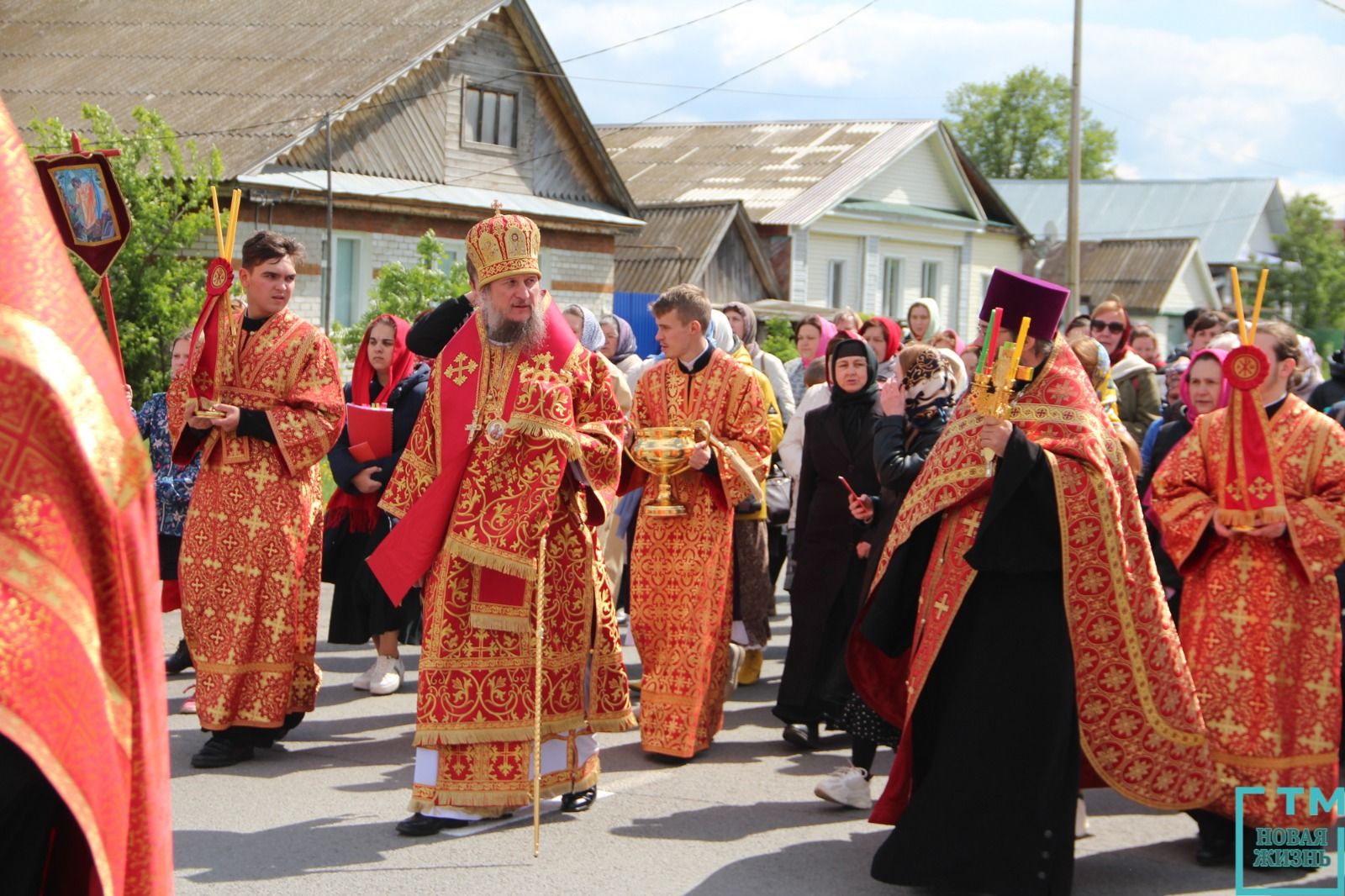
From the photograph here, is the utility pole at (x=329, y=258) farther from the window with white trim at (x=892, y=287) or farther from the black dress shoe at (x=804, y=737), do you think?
the window with white trim at (x=892, y=287)

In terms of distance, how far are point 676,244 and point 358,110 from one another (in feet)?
34.0

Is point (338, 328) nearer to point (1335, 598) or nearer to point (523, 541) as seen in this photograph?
point (523, 541)

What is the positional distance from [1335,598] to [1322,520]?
351 millimetres

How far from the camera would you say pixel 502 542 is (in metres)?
5.79

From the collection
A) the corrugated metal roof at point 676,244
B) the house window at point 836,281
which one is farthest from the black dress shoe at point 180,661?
the house window at point 836,281

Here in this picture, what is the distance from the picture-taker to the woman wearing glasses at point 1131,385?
10180mm

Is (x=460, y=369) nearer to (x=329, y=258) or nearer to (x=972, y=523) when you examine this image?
(x=972, y=523)

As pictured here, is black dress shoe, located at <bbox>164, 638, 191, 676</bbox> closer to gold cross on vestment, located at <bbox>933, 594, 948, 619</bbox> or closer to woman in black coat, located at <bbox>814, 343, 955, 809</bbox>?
woman in black coat, located at <bbox>814, 343, 955, 809</bbox>

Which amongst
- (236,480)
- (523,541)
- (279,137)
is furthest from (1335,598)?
(279,137)

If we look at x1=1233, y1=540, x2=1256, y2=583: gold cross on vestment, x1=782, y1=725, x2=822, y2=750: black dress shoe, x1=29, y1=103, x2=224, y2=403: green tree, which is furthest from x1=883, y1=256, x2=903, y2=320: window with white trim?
x1=1233, y1=540, x2=1256, y2=583: gold cross on vestment

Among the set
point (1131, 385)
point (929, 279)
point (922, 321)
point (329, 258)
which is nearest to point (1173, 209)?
point (929, 279)

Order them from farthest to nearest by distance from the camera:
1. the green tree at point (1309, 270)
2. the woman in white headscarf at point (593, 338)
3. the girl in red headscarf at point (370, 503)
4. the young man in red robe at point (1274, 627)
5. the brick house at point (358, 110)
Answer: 1. the green tree at point (1309, 270)
2. the brick house at point (358, 110)
3. the woman in white headscarf at point (593, 338)
4. the girl in red headscarf at point (370, 503)
5. the young man in red robe at point (1274, 627)

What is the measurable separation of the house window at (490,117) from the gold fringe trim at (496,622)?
1974 centimetres

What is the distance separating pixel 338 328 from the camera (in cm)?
1766
